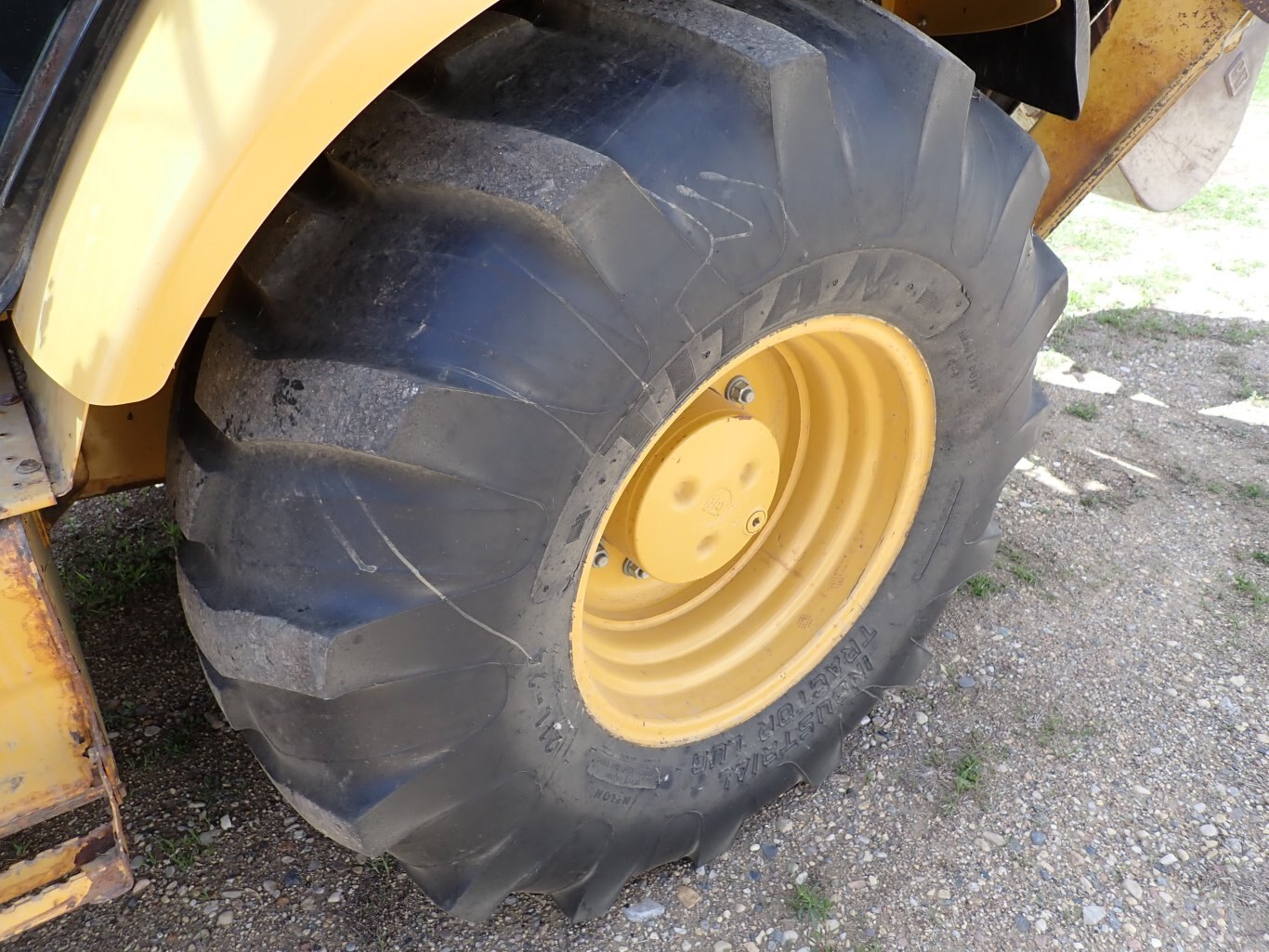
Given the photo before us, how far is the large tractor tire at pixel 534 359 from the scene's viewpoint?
1033 mm

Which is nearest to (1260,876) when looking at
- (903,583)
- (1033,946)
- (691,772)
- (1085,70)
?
(1033,946)

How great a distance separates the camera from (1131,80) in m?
2.14

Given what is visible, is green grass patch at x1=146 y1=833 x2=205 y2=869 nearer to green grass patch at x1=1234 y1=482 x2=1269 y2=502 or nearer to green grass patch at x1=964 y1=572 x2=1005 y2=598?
green grass patch at x1=964 y1=572 x2=1005 y2=598

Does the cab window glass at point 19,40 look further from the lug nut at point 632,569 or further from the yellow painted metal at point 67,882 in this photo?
the lug nut at point 632,569

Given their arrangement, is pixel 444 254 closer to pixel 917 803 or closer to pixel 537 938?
pixel 537 938

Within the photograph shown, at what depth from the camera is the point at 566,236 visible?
1034 millimetres

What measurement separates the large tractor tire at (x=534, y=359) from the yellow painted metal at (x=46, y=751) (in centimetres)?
16

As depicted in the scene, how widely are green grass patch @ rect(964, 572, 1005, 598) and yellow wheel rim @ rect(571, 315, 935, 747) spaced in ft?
2.43

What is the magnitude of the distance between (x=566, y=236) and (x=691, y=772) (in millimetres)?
972

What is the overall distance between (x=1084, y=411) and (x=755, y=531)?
2.06 meters

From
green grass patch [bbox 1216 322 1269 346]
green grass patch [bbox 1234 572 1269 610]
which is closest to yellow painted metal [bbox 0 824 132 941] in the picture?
green grass patch [bbox 1234 572 1269 610]

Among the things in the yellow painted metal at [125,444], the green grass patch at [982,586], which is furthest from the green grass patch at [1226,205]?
the yellow painted metal at [125,444]

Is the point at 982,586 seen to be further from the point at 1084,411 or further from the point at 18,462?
the point at 18,462

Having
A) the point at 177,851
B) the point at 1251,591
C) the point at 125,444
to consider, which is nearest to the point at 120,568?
the point at 177,851
